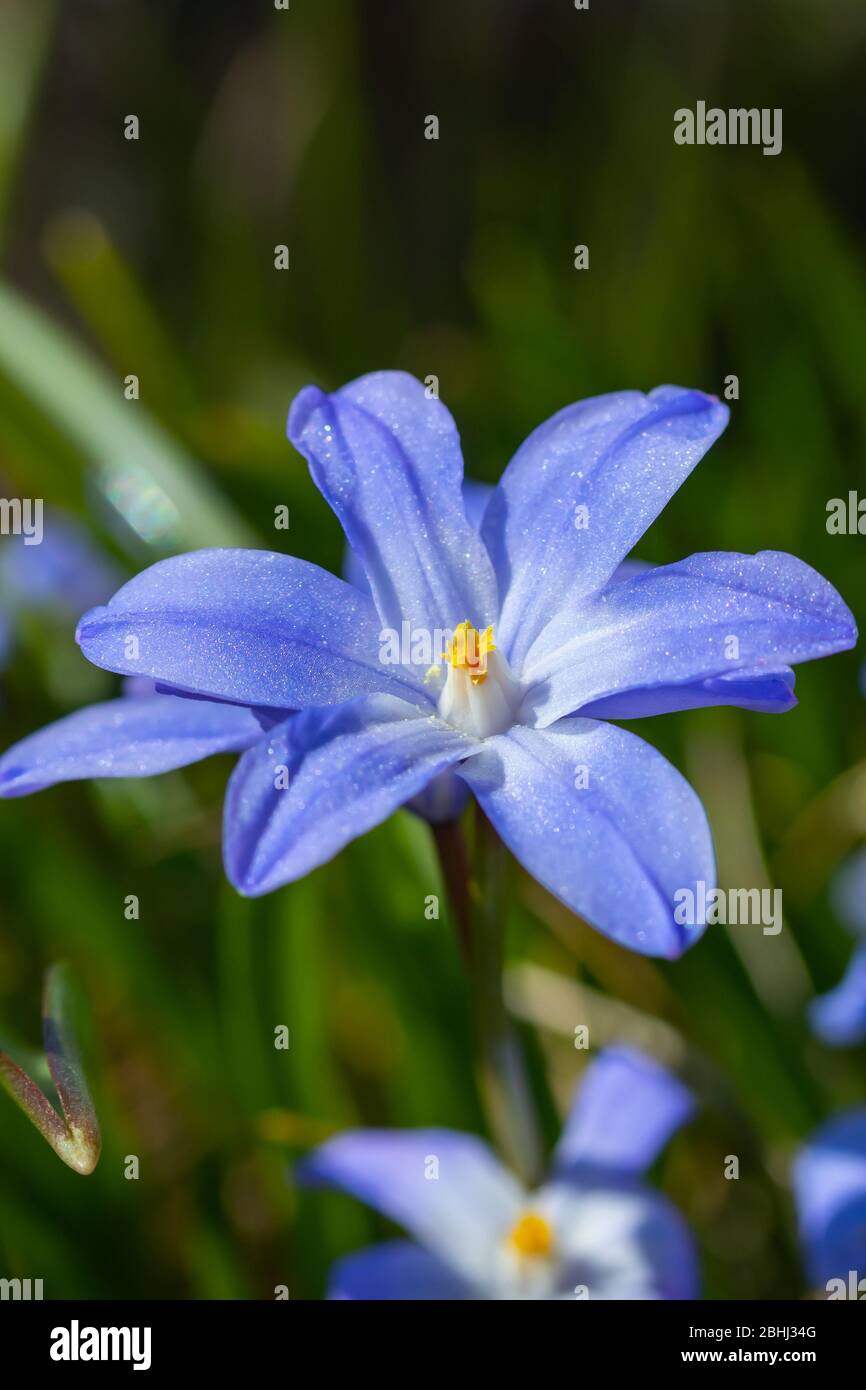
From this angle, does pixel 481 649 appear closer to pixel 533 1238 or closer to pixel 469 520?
pixel 469 520

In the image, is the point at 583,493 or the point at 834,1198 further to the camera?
the point at 834,1198

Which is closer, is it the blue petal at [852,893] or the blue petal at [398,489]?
the blue petal at [398,489]

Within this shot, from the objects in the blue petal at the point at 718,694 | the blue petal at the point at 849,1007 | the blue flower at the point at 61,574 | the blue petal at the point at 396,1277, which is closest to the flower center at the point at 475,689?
the blue petal at the point at 718,694

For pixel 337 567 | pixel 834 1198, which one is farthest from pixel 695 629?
pixel 337 567

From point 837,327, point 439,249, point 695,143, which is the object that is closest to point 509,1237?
point 837,327

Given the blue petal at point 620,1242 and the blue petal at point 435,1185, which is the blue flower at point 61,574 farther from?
the blue petal at point 620,1242
